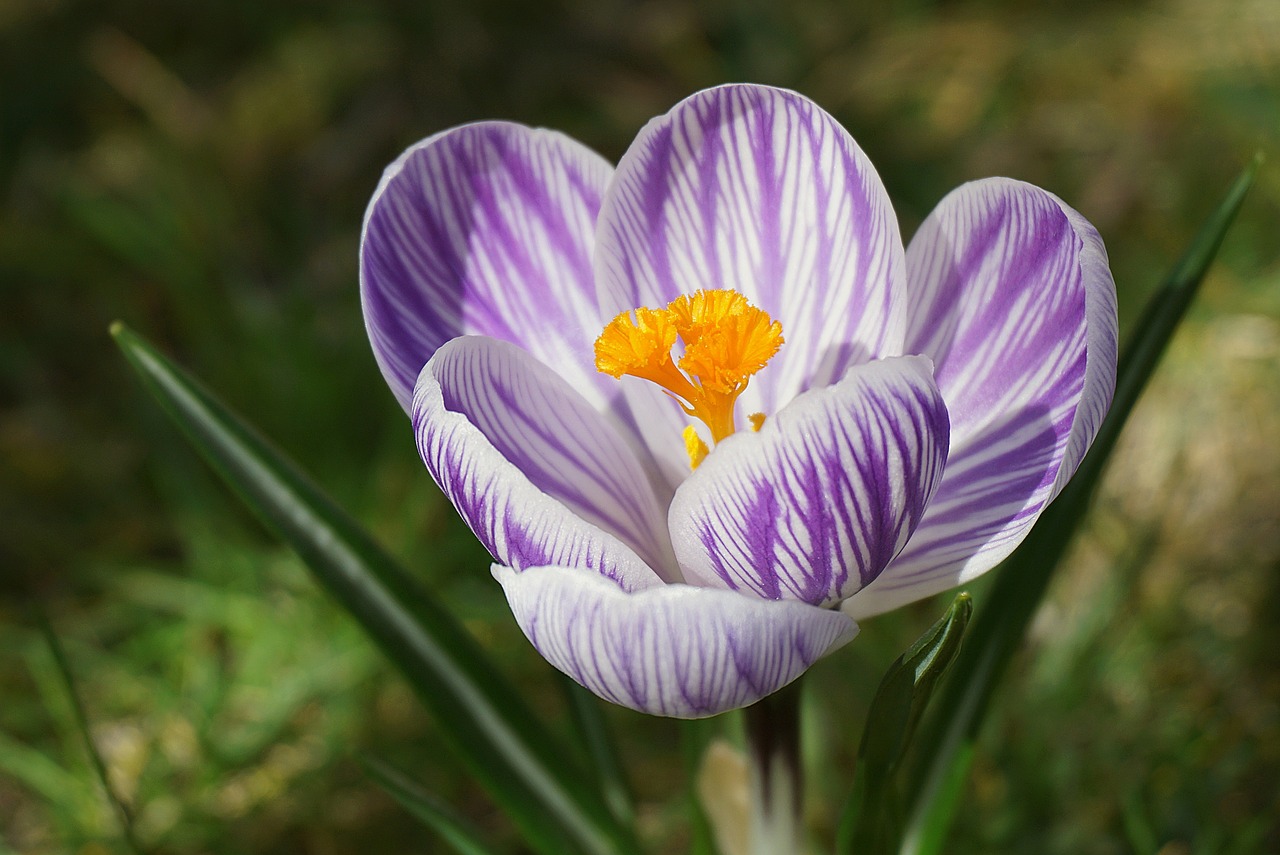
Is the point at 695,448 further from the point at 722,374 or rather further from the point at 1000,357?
the point at 1000,357

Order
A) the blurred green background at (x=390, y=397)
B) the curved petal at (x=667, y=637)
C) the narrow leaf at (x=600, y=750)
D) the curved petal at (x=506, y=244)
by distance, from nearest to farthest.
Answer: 1. the curved petal at (x=667, y=637)
2. the curved petal at (x=506, y=244)
3. the narrow leaf at (x=600, y=750)
4. the blurred green background at (x=390, y=397)

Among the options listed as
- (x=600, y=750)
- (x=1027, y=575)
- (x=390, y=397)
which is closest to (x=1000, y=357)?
(x=1027, y=575)

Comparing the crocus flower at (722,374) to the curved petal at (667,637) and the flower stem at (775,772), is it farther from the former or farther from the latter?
the flower stem at (775,772)

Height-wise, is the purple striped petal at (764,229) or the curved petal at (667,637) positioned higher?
the purple striped petal at (764,229)

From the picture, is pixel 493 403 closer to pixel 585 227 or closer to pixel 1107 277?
pixel 585 227

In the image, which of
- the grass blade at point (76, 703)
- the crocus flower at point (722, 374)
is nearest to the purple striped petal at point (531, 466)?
the crocus flower at point (722, 374)

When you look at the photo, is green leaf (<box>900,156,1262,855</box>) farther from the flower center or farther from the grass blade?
the grass blade

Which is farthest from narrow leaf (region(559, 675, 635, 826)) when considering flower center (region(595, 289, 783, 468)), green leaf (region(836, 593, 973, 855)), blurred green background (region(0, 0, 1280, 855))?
flower center (region(595, 289, 783, 468))
